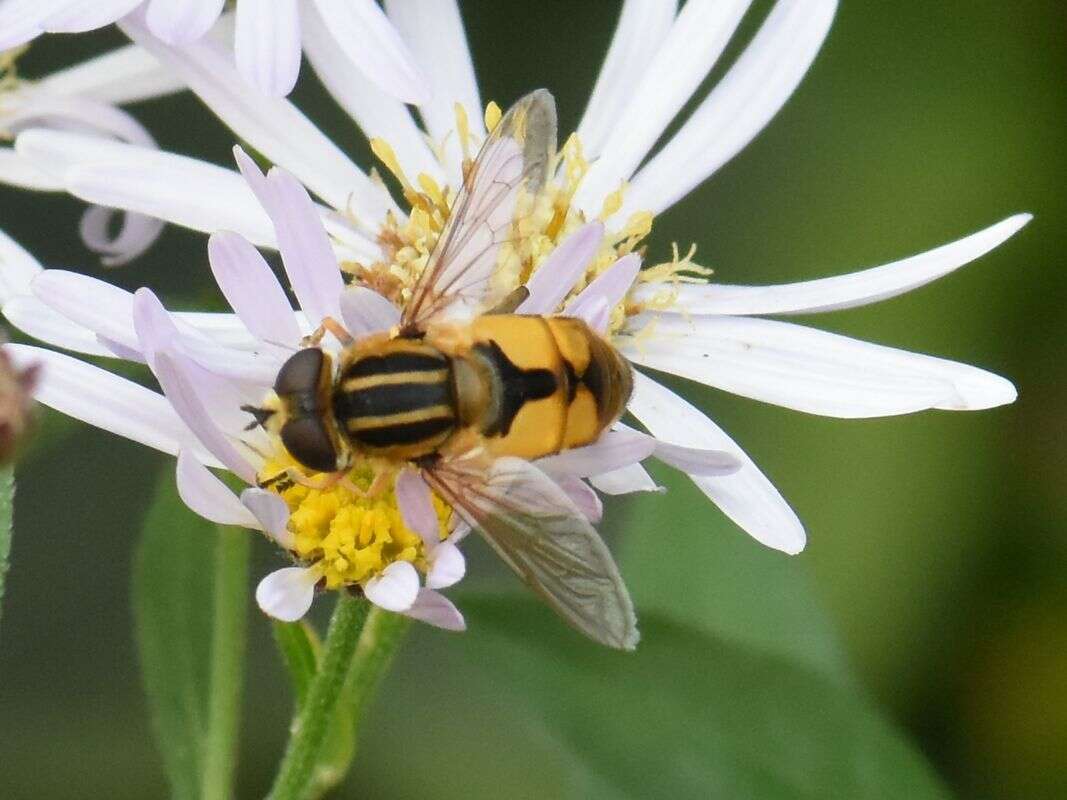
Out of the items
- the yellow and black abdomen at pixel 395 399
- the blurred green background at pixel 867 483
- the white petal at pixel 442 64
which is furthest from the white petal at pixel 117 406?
the blurred green background at pixel 867 483

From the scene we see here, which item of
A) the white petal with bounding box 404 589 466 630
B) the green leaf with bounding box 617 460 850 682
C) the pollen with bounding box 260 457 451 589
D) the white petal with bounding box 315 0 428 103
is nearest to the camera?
the white petal with bounding box 404 589 466 630

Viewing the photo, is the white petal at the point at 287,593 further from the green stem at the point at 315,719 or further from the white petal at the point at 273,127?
the white petal at the point at 273,127

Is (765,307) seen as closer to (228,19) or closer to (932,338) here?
(228,19)

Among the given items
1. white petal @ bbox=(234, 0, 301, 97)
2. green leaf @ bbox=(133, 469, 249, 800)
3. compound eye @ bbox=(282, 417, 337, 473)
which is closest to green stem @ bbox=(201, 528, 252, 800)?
green leaf @ bbox=(133, 469, 249, 800)

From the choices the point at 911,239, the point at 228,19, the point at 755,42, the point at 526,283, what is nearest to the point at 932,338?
the point at 911,239

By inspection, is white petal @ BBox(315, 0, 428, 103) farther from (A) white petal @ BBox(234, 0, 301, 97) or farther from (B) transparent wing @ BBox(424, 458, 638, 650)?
(B) transparent wing @ BBox(424, 458, 638, 650)

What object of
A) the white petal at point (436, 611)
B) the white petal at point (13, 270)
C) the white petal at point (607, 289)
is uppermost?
the white petal at point (607, 289)

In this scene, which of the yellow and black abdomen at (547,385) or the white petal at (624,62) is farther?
the white petal at (624,62)
